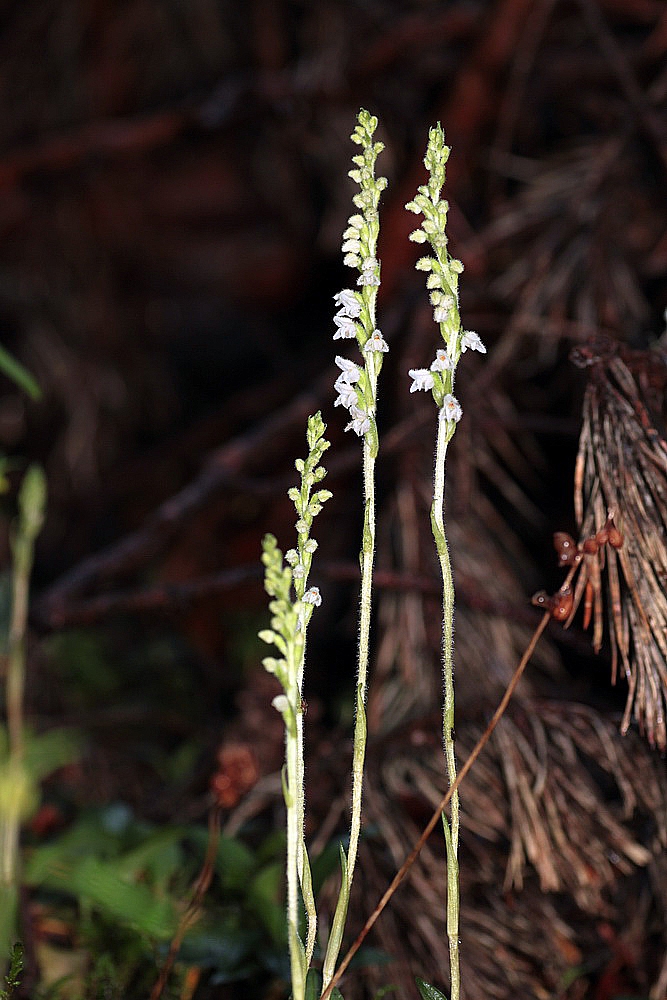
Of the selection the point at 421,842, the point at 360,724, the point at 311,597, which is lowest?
the point at 421,842

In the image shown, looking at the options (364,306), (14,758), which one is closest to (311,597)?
(364,306)

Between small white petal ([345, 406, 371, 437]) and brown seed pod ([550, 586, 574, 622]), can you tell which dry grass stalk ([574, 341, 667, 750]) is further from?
small white petal ([345, 406, 371, 437])

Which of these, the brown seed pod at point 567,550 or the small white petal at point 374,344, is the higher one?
the small white petal at point 374,344

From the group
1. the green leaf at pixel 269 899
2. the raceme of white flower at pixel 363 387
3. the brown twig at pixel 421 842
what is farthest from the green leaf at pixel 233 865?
the raceme of white flower at pixel 363 387

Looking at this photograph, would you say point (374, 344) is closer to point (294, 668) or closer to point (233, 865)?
point (294, 668)

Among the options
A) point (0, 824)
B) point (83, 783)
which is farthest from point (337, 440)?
point (0, 824)

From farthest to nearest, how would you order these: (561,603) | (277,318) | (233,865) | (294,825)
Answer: (277,318) → (233,865) → (561,603) → (294,825)

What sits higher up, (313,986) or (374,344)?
(374,344)

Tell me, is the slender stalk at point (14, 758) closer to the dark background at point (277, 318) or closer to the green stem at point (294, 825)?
the dark background at point (277, 318)

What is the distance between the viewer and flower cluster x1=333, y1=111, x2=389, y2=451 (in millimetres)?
749

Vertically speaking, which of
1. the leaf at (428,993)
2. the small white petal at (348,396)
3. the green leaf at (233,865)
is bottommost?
the leaf at (428,993)

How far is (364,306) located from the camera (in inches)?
29.7

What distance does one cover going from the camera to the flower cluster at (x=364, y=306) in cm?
75

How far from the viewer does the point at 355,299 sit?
30.0 inches
